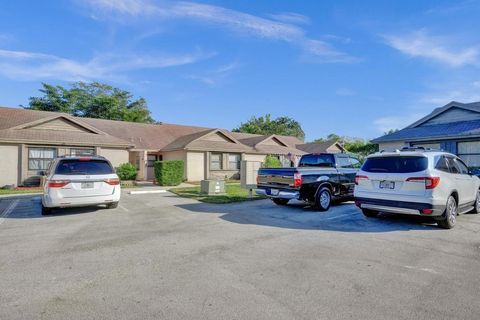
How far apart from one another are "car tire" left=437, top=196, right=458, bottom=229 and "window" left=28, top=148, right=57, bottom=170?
21365 mm

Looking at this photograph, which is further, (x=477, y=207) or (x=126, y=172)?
(x=126, y=172)

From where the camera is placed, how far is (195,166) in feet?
83.7

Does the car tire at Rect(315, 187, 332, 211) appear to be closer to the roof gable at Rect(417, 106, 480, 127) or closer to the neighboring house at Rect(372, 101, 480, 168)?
the neighboring house at Rect(372, 101, 480, 168)

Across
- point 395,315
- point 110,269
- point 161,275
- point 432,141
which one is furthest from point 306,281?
point 432,141

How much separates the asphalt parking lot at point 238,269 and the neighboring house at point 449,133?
990 centimetres

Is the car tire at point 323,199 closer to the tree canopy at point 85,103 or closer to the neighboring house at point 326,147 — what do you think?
the neighboring house at point 326,147

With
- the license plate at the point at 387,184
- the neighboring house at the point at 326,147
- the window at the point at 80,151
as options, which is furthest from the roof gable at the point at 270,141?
the license plate at the point at 387,184

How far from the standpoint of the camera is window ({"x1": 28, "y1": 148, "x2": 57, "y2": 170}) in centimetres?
2027

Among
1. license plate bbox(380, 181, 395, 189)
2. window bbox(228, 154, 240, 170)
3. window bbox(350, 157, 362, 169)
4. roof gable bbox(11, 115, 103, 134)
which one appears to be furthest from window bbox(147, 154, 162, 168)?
license plate bbox(380, 181, 395, 189)

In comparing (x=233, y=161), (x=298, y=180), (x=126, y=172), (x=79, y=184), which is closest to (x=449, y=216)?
(x=298, y=180)

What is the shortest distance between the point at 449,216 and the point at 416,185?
1254mm

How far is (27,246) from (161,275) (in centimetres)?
338

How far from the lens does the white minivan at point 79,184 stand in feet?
29.6

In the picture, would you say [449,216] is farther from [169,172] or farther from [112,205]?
[169,172]
